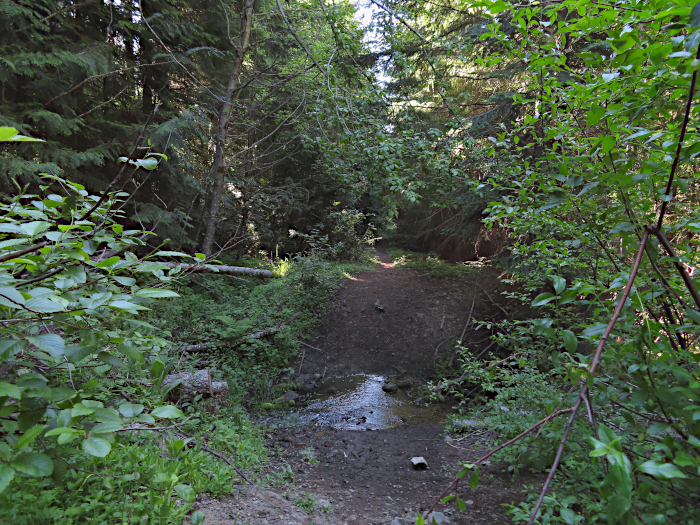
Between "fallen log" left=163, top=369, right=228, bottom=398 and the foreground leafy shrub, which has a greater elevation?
the foreground leafy shrub

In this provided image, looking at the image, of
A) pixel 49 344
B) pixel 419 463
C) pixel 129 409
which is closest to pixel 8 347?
pixel 49 344

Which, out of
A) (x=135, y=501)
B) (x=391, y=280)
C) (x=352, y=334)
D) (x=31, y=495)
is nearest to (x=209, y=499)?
(x=135, y=501)

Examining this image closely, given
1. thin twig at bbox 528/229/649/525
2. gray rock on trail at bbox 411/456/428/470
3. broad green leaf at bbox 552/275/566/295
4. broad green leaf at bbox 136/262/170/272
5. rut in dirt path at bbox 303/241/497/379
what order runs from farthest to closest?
1. rut in dirt path at bbox 303/241/497/379
2. gray rock on trail at bbox 411/456/428/470
3. broad green leaf at bbox 136/262/170/272
4. broad green leaf at bbox 552/275/566/295
5. thin twig at bbox 528/229/649/525

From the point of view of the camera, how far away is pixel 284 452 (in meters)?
4.27

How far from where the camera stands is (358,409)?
5941 mm

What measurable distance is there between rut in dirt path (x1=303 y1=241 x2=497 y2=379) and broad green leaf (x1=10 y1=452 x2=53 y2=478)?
6529mm

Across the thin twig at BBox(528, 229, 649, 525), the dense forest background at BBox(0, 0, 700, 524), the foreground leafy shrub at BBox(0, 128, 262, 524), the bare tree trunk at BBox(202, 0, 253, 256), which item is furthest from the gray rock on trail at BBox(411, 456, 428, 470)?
the bare tree trunk at BBox(202, 0, 253, 256)

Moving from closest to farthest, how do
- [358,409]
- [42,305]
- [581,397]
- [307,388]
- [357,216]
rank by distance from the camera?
[581,397], [42,305], [358,409], [307,388], [357,216]

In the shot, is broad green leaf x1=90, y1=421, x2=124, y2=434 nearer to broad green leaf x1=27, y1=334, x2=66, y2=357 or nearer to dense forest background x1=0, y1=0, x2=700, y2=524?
dense forest background x1=0, y1=0, x2=700, y2=524

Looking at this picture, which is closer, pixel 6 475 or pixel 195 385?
pixel 6 475

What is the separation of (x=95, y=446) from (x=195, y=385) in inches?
148

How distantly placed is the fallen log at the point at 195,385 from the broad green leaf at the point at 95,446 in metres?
3.40

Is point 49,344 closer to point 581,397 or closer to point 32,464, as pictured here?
point 32,464

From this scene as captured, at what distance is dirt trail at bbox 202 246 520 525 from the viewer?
3002mm
